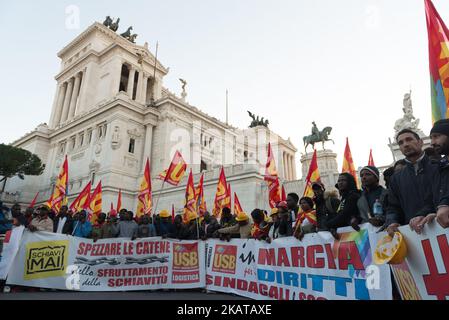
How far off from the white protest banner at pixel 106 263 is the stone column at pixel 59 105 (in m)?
40.8

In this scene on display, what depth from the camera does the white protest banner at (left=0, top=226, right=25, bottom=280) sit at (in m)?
6.00

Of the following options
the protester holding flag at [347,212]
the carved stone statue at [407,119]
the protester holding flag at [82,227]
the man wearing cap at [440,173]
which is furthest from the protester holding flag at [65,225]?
the carved stone statue at [407,119]

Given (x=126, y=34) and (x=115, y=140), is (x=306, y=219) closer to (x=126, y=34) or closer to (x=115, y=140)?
(x=115, y=140)

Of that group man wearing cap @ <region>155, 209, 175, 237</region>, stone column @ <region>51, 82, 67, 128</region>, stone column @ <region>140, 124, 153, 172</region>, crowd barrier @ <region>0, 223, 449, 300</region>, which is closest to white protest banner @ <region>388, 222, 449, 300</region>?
crowd barrier @ <region>0, 223, 449, 300</region>

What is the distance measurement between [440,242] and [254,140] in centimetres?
4098

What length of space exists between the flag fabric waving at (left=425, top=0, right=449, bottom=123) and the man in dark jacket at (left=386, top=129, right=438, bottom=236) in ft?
5.90

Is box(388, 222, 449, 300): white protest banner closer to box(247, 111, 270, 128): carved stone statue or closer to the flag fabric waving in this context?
the flag fabric waving

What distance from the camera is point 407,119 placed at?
16.2 m

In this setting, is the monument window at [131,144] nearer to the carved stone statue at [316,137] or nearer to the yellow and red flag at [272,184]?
the carved stone statue at [316,137]

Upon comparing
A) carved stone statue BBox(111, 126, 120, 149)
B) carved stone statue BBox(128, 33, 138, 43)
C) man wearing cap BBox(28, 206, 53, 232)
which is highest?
carved stone statue BBox(128, 33, 138, 43)

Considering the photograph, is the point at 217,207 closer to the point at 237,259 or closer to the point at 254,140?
the point at 237,259

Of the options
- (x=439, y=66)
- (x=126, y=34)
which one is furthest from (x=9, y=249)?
(x=126, y=34)

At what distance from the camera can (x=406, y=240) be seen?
265 centimetres
